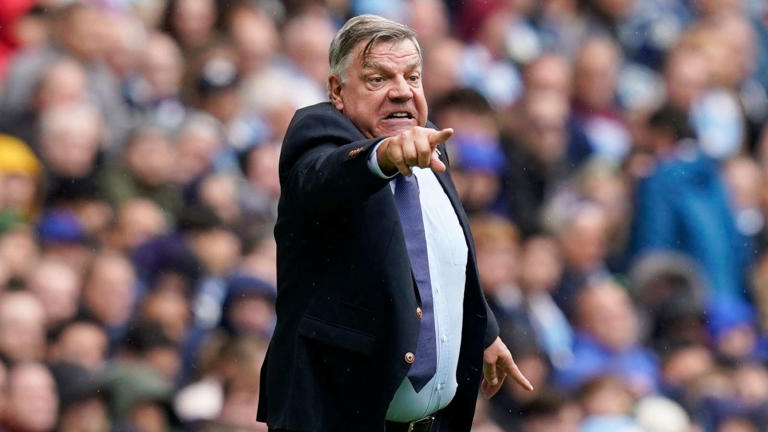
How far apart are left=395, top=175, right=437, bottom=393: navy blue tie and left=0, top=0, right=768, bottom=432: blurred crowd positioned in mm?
2736

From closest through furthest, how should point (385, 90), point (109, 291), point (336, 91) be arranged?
point (385, 90), point (336, 91), point (109, 291)

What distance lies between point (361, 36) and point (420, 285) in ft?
2.17

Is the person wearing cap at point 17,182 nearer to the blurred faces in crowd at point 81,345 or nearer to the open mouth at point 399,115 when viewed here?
the blurred faces in crowd at point 81,345

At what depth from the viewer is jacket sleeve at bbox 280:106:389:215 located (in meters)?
4.29

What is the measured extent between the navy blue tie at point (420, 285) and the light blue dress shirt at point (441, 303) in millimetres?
16

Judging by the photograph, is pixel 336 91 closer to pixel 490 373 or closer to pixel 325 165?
pixel 325 165

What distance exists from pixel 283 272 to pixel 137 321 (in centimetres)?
326

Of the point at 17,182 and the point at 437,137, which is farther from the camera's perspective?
the point at 17,182

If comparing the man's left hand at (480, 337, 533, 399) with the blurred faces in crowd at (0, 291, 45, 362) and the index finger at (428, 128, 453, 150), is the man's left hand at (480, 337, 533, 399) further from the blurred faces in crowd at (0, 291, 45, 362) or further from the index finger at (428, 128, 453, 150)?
the blurred faces in crowd at (0, 291, 45, 362)

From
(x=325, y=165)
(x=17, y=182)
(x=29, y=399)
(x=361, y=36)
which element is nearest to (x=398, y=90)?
(x=361, y=36)

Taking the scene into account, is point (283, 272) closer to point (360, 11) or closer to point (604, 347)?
point (604, 347)

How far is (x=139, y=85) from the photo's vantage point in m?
8.73

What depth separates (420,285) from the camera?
4.66 m

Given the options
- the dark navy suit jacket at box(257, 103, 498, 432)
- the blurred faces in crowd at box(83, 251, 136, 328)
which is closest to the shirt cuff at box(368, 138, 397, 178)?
the dark navy suit jacket at box(257, 103, 498, 432)
